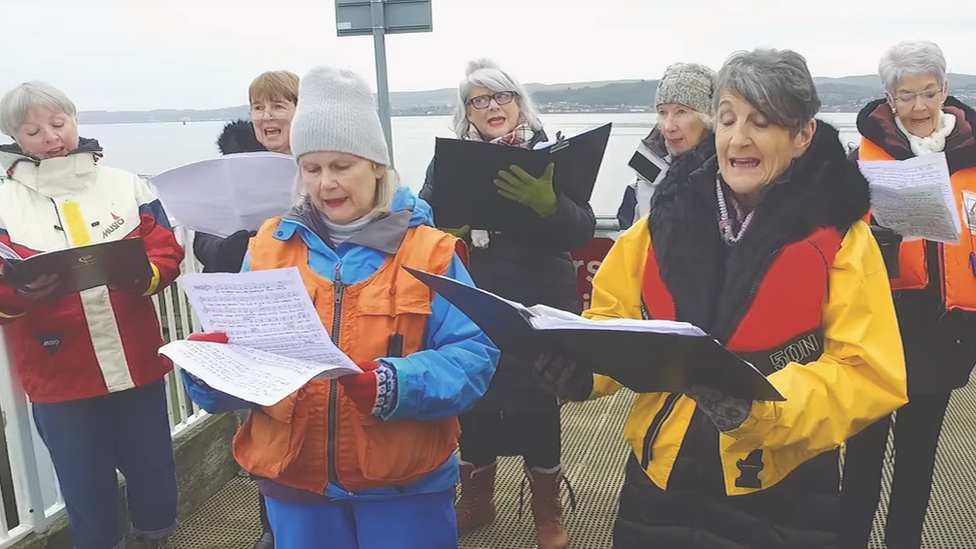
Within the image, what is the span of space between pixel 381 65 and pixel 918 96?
2537mm

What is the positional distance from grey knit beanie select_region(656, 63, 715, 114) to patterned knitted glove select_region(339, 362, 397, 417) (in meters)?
1.51

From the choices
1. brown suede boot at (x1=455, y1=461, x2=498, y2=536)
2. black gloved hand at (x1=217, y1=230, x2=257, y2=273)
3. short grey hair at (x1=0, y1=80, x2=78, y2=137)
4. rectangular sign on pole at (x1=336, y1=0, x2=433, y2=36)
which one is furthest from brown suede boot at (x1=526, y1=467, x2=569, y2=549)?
rectangular sign on pole at (x1=336, y1=0, x2=433, y2=36)

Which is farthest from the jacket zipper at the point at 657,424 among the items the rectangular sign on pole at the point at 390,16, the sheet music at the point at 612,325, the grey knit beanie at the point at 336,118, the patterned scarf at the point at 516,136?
the rectangular sign on pole at the point at 390,16

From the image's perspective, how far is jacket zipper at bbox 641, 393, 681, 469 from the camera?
152cm

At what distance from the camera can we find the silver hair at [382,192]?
1.74 meters

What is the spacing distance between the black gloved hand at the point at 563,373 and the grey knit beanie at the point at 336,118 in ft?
2.14

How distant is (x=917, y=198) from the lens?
6.81 ft

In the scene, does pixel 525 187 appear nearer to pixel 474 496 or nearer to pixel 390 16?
pixel 474 496

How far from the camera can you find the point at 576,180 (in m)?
2.46

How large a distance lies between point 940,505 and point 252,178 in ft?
→ 9.92

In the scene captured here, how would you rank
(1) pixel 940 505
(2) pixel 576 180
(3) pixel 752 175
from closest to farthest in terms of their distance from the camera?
(3) pixel 752 175 → (2) pixel 576 180 → (1) pixel 940 505

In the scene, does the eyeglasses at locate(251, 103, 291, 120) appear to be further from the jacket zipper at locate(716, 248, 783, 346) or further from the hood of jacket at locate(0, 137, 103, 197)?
the jacket zipper at locate(716, 248, 783, 346)

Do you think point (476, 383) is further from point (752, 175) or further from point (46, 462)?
point (46, 462)

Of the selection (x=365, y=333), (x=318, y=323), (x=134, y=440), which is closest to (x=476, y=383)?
(x=365, y=333)
